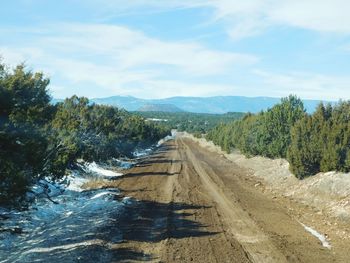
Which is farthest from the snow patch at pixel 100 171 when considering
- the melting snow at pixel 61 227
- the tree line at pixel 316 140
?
the tree line at pixel 316 140

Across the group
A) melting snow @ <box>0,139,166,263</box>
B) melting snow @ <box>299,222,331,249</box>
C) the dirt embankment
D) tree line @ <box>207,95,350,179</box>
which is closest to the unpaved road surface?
melting snow @ <box>299,222,331,249</box>

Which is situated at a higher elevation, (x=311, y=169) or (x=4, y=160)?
(x=4, y=160)

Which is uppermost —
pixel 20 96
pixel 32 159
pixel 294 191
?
pixel 20 96

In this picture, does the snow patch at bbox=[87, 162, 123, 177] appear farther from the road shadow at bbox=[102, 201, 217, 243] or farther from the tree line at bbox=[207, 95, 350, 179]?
the tree line at bbox=[207, 95, 350, 179]

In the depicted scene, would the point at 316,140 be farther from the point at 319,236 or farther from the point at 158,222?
the point at 158,222

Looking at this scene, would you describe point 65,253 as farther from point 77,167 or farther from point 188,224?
point 77,167

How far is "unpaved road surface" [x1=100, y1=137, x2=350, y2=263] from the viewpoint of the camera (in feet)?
46.2

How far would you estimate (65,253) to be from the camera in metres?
13.4

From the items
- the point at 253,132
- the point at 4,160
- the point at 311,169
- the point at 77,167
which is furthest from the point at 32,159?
the point at 253,132

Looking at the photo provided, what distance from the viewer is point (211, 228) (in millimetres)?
17656

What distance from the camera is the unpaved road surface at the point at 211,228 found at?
1408cm

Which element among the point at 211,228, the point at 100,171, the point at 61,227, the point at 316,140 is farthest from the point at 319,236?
the point at 100,171

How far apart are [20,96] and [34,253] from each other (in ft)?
16.2

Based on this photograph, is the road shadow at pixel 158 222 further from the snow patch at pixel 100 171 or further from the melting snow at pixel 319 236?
the snow patch at pixel 100 171
